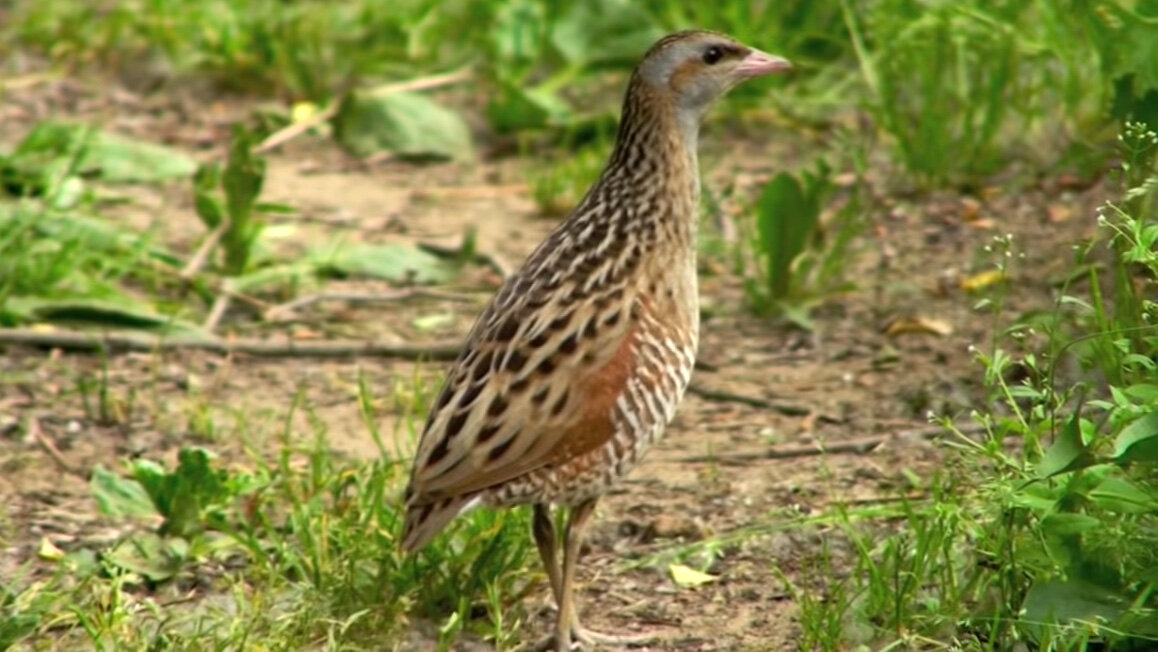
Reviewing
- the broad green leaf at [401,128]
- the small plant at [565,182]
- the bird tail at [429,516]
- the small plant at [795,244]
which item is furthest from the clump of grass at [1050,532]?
the broad green leaf at [401,128]

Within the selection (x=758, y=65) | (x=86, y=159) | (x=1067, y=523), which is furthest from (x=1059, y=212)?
(x=86, y=159)

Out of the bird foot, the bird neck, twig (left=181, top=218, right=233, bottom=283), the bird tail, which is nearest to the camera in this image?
the bird tail

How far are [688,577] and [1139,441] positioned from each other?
1379 mm

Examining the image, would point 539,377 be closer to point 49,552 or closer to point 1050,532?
point 1050,532

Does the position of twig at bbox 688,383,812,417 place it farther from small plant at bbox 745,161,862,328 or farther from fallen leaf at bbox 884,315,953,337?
Answer: fallen leaf at bbox 884,315,953,337

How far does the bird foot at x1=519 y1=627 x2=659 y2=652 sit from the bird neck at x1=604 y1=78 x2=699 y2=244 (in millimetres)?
903

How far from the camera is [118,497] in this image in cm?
512

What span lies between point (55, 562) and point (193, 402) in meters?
1.04

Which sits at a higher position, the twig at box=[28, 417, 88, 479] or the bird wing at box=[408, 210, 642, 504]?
the bird wing at box=[408, 210, 642, 504]

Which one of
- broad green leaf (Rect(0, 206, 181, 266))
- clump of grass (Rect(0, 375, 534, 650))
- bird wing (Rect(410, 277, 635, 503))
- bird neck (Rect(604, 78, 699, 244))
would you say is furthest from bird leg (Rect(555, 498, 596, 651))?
broad green leaf (Rect(0, 206, 181, 266))

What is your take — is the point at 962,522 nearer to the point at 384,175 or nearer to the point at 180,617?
the point at 180,617

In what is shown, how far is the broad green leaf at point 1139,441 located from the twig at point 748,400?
78.3 inches

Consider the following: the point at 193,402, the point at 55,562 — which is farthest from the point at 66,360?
the point at 55,562

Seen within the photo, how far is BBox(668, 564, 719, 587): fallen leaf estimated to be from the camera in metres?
4.85
